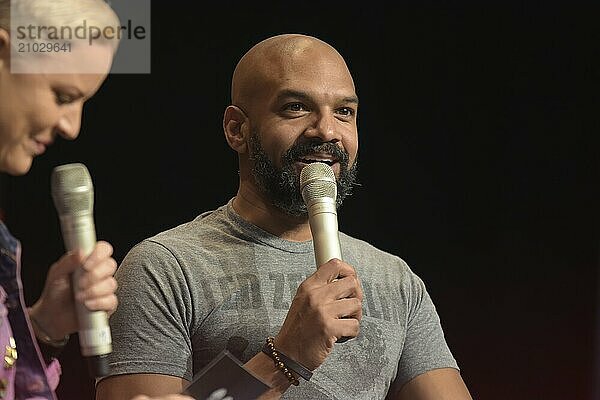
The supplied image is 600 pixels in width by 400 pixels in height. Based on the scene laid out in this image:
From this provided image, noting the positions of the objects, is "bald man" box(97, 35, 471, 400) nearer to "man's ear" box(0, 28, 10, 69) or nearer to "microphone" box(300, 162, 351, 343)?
"microphone" box(300, 162, 351, 343)

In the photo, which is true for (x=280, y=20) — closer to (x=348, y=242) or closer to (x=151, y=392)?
(x=348, y=242)

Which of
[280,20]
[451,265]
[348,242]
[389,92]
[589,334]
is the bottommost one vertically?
[589,334]

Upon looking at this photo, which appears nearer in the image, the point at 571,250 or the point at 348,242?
the point at 348,242

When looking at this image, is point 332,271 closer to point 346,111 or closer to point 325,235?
point 325,235

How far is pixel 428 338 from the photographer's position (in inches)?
75.0

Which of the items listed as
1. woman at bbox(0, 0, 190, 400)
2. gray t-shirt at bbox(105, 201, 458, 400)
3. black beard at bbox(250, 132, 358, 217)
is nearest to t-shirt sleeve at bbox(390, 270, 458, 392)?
gray t-shirt at bbox(105, 201, 458, 400)

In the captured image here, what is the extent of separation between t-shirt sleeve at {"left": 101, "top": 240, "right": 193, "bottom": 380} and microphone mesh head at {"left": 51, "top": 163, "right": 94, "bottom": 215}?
20.7 inches

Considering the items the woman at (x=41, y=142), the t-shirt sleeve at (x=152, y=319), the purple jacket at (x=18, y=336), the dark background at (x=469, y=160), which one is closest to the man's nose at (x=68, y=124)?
the woman at (x=41, y=142)

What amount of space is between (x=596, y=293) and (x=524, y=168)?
367 mm

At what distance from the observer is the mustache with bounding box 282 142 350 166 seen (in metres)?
1.77

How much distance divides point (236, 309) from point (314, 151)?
0.29 m

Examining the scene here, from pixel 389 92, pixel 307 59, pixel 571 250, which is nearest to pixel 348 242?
pixel 307 59

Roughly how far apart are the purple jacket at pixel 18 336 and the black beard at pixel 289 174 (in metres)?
0.69

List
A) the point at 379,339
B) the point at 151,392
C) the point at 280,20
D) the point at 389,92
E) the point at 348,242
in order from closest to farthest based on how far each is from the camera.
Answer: the point at 151,392, the point at 379,339, the point at 348,242, the point at 280,20, the point at 389,92
